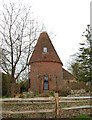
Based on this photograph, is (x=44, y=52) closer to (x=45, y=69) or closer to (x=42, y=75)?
(x=45, y=69)

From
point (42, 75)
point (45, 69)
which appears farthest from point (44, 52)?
point (42, 75)

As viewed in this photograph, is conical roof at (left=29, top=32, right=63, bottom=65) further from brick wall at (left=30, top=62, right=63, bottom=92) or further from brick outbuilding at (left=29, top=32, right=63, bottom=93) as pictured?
brick wall at (left=30, top=62, right=63, bottom=92)

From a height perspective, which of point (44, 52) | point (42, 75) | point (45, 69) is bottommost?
point (42, 75)

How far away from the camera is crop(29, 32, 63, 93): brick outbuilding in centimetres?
3903

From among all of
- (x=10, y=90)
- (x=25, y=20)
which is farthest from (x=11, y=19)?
(x=10, y=90)

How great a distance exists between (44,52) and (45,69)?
7.94 ft

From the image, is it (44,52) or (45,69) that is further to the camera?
(44,52)

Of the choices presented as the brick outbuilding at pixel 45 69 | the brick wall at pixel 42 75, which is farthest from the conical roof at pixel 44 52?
the brick wall at pixel 42 75

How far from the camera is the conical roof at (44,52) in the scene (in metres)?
39.3

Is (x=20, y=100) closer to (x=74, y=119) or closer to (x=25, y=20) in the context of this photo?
(x=74, y=119)

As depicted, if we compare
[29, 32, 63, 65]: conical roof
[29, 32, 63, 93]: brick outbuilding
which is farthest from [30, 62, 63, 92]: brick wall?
[29, 32, 63, 65]: conical roof

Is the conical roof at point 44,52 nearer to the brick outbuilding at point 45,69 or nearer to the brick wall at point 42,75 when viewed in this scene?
the brick outbuilding at point 45,69

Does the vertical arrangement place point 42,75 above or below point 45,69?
below

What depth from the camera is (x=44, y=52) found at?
3994 centimetres
